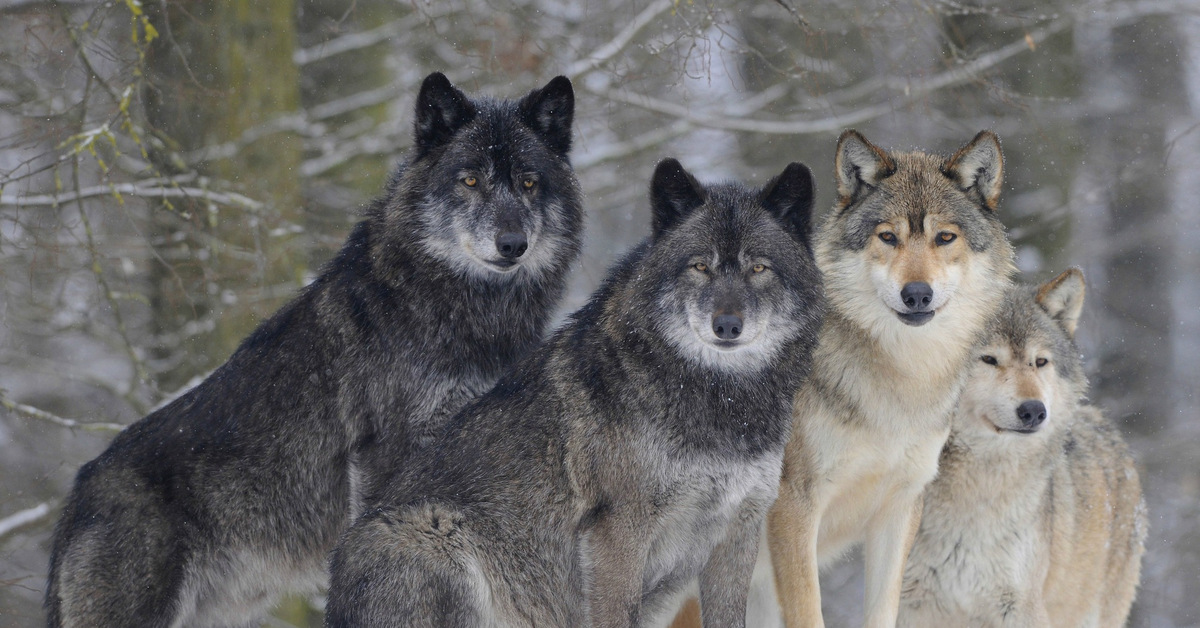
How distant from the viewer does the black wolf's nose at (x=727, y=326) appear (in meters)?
3.87

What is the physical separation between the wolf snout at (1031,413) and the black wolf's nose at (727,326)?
1765 mm

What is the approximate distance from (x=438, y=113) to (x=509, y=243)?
0.76 m

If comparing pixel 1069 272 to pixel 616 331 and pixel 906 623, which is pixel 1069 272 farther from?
pixel 616 331

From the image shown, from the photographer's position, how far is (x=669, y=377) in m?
4.10

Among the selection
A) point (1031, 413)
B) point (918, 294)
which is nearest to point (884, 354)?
point (918, 294)

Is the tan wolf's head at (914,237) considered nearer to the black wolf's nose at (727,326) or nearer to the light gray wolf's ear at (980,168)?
the light gray wolf's ear at (980,168)

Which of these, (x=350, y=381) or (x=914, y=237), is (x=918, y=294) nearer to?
(x=914, y=237)

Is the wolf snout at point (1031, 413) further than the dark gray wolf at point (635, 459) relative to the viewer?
Yes

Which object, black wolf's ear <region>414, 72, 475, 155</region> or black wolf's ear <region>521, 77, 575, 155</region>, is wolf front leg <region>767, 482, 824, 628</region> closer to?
black wolf's ear <region>521, 77, 575, 155</region>

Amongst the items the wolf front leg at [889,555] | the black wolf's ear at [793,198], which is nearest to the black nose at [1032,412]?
the wolf front leg at [889,555]

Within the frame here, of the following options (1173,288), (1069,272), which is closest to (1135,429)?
(1173,288)

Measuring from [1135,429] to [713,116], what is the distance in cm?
584

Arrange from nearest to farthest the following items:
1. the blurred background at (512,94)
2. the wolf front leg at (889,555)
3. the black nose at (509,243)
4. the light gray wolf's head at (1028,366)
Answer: the black nose at (509,243) → the wolf front leg at (889,555) → the light gray wolf's head at (1028,366) → the blurred background at (512,94)

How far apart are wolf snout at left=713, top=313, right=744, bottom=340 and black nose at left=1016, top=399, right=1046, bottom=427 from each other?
5.78ft
